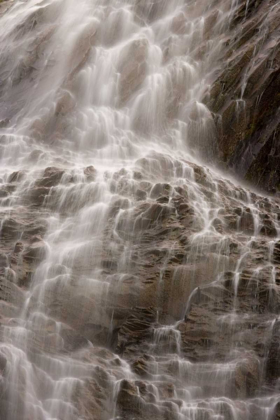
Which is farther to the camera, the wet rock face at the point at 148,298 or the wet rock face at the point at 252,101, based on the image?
the wet rock face at the point at 252,101

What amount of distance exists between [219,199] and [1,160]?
905 cm

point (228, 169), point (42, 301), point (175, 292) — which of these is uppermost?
point (42, 301)

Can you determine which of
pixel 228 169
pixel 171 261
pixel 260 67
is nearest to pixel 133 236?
pixel 171 261

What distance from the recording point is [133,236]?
49.6 ft

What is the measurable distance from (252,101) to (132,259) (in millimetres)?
9611

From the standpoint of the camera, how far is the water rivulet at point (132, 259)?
38.8 feet

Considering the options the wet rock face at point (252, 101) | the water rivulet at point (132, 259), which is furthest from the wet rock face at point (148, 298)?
the wet rock face at point (252, 101)

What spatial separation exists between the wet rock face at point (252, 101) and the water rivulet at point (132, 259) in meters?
0.71

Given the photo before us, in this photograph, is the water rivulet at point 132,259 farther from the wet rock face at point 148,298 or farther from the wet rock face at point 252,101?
the wet rock face at point 252,101

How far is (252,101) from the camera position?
20.5 meters

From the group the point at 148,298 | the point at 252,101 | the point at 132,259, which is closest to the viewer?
the point at 148,298

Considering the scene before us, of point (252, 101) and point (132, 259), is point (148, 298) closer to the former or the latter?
point (132, 259)

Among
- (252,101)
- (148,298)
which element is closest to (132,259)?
(148,298)

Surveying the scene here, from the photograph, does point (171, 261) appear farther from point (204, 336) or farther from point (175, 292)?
point (204, 336)
